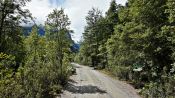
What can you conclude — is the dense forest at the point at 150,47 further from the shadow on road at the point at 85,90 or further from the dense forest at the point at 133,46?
the shadow on road at the point at 85,90

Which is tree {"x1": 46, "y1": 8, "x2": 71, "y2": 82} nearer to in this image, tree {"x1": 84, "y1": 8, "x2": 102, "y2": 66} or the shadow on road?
the shadow on road

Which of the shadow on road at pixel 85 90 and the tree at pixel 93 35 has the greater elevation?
the tree at pixel 93 35

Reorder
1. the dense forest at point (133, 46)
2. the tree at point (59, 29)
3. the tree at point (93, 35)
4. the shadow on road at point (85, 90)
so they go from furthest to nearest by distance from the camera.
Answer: the tree at point (93, 35), the tree at point (59, 29), the shadow on road at point (85, 90), the dense forest at point (133, 46)

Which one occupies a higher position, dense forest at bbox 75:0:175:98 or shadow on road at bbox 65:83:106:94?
dense forest at bbox 75:0:175:98

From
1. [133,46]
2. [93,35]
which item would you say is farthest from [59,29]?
[93,35]

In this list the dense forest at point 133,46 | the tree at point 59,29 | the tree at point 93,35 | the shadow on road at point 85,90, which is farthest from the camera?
the tree at point 93,35

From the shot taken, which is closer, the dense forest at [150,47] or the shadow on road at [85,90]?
the dense forest at [150,47]

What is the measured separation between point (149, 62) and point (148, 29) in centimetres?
290

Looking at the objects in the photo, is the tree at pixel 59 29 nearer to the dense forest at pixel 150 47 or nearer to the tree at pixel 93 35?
the dense forest at pixel 150 47

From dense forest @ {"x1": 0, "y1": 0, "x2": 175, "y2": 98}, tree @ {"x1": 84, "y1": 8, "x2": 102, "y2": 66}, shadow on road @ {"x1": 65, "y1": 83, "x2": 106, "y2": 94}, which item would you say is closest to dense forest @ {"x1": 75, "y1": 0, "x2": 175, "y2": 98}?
dense forest @ {"x1": 0, "y1": 0, "x2": 175, "y2": 98}

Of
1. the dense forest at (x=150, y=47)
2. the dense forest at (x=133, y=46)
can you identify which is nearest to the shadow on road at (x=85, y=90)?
the dense forest at (x=133, y=46)

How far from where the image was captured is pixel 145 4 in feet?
82.9

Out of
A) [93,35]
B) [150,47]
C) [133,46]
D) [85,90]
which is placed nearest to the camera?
[85,90]

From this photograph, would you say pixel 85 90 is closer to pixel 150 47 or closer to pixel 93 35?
pixel 150 47
